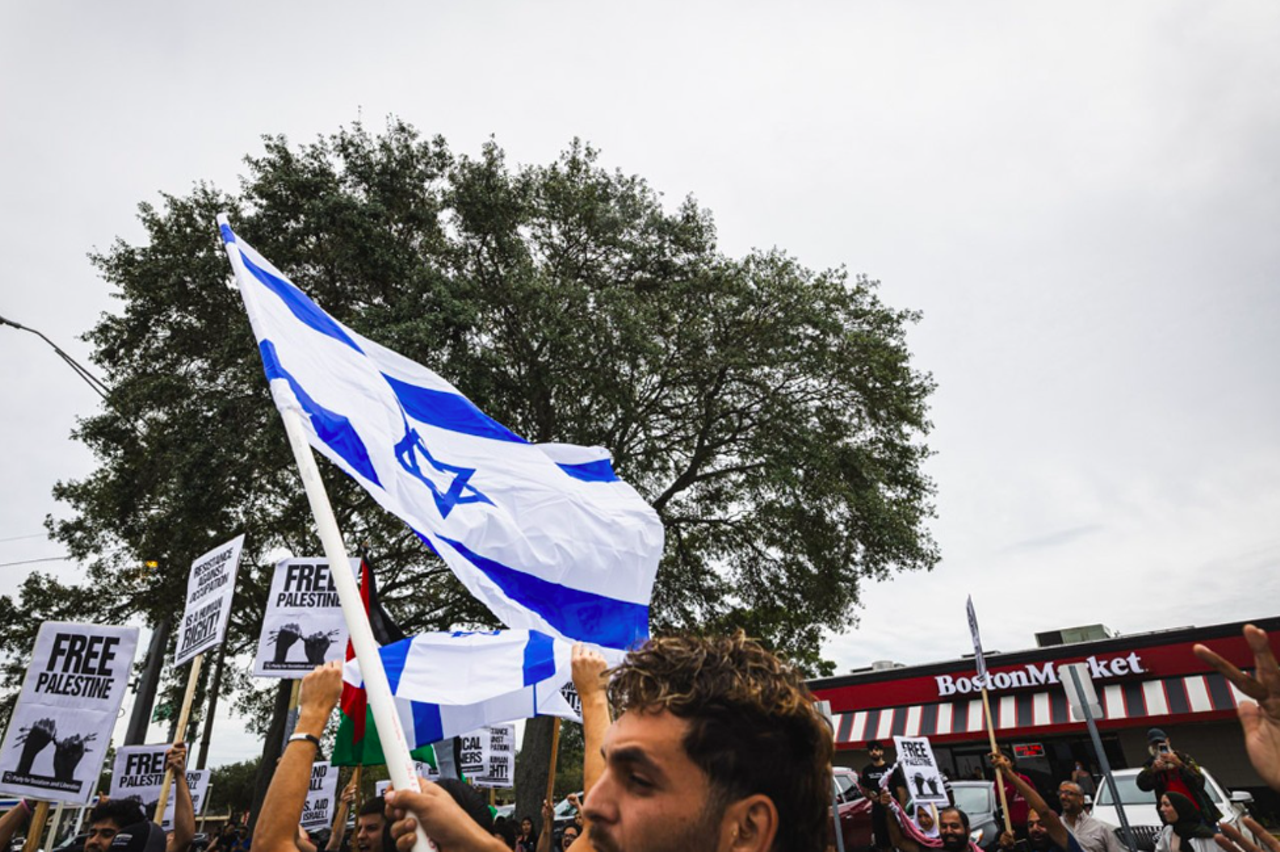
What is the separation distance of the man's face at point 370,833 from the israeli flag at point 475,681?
57 centimetres

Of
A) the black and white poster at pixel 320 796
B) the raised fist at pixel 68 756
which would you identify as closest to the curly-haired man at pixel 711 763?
the raised fist at pixel 68 756

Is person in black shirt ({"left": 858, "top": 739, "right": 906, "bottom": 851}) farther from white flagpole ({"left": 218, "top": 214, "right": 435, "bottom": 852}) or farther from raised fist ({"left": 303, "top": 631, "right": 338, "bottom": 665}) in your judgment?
white flagpole ({"left": 218, "top": 214, "right": 435, "bottom": 852})

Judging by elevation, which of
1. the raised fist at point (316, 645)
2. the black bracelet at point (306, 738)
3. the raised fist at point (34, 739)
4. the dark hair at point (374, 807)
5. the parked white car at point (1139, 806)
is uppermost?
the raised fist at point (316, 645)

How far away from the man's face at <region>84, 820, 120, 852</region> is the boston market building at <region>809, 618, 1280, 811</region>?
2266 cm

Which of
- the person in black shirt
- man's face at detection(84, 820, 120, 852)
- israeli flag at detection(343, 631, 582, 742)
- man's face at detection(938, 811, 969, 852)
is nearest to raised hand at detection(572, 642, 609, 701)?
israeli flag at detection(343, 631, 582, 742)

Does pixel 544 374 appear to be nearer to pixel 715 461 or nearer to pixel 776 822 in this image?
pixel 715 461

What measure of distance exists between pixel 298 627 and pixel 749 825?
7.90m

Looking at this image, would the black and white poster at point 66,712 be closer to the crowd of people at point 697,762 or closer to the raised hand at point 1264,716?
the crowd of people at point 697,762

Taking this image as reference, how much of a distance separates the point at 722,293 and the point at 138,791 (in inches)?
506

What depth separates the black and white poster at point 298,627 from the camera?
8109mm

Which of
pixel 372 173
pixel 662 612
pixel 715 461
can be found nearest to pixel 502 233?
pixel 372 173

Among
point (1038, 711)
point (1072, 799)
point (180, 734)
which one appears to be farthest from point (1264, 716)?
point (1038, 711)

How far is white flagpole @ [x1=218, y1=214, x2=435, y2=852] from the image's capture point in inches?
87.7

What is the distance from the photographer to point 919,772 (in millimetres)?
11859
